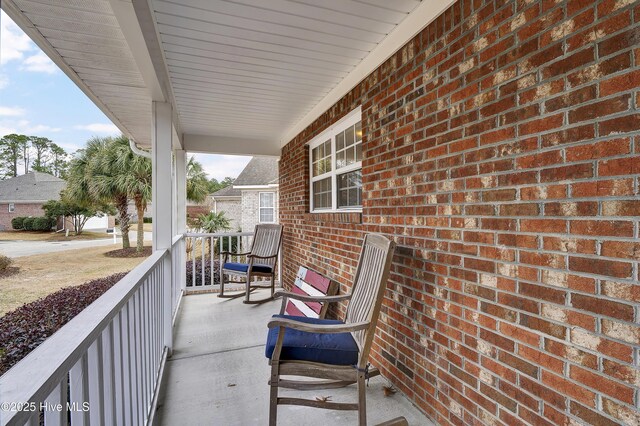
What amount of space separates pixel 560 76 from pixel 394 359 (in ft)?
6.61

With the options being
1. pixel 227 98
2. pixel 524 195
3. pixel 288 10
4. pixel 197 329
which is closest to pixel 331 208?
pixel 227 98

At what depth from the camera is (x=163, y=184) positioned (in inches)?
113

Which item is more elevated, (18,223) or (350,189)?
(350,189)

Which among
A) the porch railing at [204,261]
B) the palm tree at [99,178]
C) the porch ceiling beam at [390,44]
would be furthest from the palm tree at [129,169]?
the porch ceiling beam at [390,44]

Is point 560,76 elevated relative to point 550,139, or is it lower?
elevated

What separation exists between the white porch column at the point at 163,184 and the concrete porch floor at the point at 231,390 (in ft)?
1.30

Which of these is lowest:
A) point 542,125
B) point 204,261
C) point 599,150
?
point 204,261

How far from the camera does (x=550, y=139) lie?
53.3 inches

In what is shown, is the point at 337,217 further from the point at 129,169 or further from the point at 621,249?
the point at 129,169

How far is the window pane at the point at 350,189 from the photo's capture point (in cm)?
333

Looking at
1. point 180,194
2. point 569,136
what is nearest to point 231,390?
point 569,136

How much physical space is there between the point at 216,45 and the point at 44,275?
2.53 m

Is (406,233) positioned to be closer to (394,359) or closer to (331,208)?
(394,359)

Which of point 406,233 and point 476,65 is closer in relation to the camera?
point 476,65
